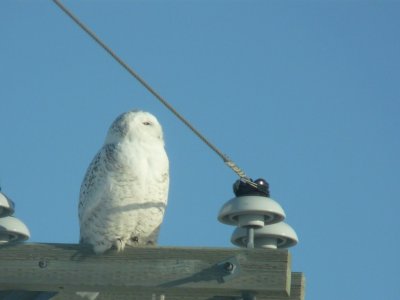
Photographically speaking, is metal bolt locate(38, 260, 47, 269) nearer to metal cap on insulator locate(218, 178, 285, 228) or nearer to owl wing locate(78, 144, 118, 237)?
metal cap on insulator locate(218, 178, 285, 228)

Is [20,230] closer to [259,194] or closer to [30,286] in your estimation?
[30,286]

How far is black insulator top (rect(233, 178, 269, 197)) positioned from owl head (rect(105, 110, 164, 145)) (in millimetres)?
1172

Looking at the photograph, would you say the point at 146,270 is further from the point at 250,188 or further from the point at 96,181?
the point at 96,181

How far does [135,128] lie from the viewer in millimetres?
5883

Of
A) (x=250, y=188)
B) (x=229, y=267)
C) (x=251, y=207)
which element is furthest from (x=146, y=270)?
(x=250, y=188)

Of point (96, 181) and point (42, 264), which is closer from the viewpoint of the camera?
point (42, 264)

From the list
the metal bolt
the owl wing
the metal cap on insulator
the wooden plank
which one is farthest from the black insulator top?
the metal bolt

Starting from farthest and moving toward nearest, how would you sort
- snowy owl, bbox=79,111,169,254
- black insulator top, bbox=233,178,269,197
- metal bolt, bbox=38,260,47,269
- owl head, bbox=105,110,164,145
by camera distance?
owl head, bbox=105,110,164,145
snowy owl, bbox=79,111,169,254
black insulator top, bbox=233,178,269,197
metal bolt, bbox=38,260,47,269

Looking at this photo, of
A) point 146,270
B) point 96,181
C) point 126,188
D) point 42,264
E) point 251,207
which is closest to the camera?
point 146,270

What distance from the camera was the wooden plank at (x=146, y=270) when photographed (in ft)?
13.1

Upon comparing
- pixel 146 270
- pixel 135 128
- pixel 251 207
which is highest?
pixel 135 128

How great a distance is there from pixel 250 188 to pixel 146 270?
0.92 meters

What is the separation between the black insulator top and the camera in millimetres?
4812

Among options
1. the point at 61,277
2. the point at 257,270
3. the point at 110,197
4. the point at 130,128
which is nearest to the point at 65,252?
the point at 61,277
